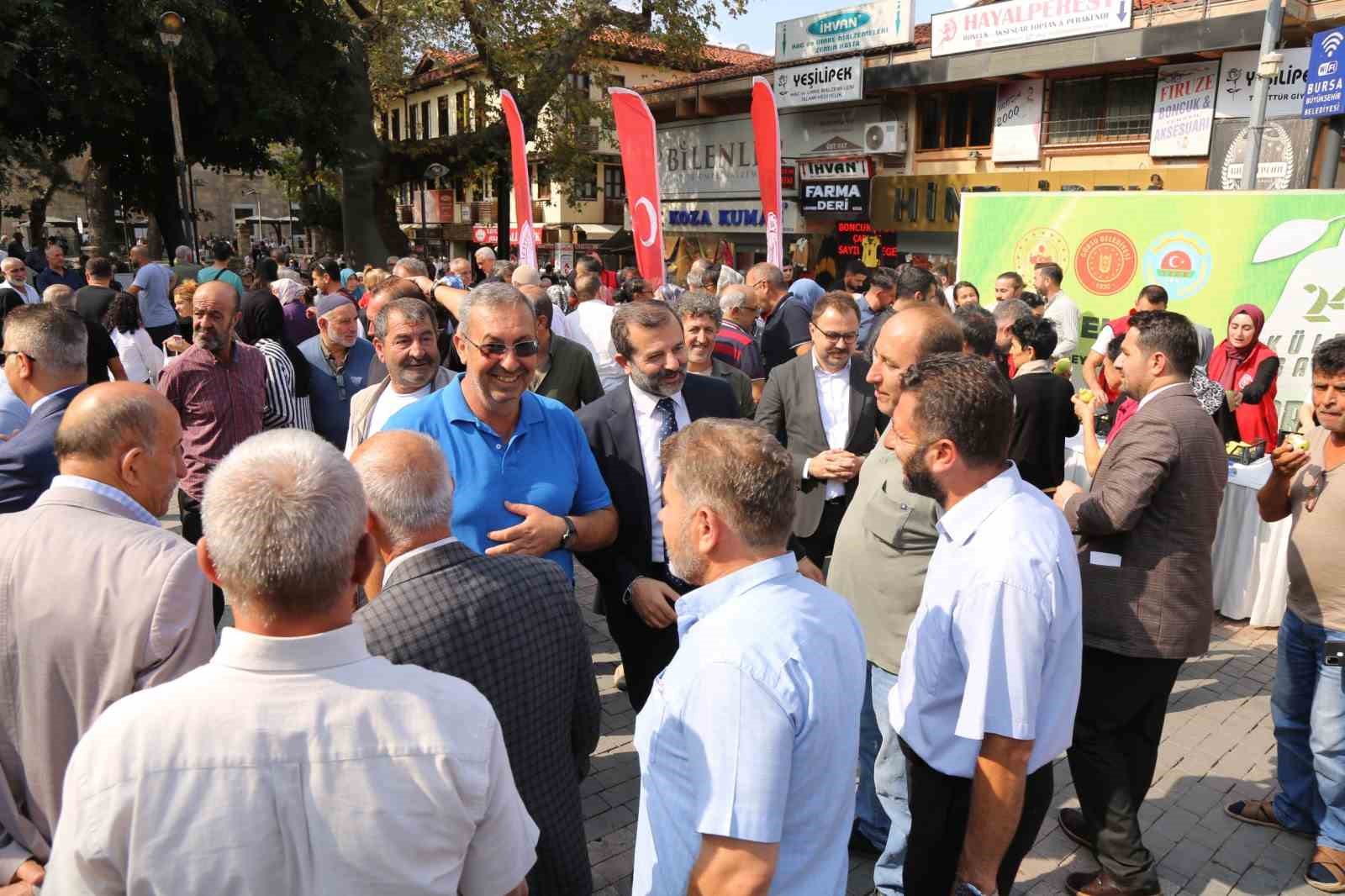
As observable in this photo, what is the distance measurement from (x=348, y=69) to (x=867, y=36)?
482 inches

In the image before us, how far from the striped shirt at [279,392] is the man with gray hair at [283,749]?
3.86 meters

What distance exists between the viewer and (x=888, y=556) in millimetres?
2934

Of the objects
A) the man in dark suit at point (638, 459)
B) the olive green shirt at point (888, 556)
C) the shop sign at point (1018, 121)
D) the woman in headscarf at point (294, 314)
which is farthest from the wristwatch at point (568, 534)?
the shop sign at point (1018, 121)

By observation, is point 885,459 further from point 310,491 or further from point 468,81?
point 468,81

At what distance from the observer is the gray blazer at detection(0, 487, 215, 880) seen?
2.02 m

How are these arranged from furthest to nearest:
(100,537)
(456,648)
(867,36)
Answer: (867,36) < (100,537) < (456,648)

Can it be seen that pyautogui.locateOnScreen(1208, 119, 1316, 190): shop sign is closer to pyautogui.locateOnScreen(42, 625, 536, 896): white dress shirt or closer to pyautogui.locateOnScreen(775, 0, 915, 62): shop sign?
→ pyautogui.locateOnScreen(775, 0, 915, 62): shop sign

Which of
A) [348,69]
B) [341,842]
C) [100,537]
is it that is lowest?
[341,842]

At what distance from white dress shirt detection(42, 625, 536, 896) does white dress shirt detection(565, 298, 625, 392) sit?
5.48 m

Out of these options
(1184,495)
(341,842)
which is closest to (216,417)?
(341,842)

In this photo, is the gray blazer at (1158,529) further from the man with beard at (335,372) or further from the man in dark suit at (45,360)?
the man with beard at (335,372)

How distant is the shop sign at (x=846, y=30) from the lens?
67.7ft

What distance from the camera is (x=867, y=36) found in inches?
834

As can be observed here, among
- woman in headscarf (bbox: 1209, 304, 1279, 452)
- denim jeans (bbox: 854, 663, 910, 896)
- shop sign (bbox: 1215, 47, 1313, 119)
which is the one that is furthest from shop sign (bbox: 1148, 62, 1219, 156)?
denim jeans (bbox: 854, 663, 910, 896)
